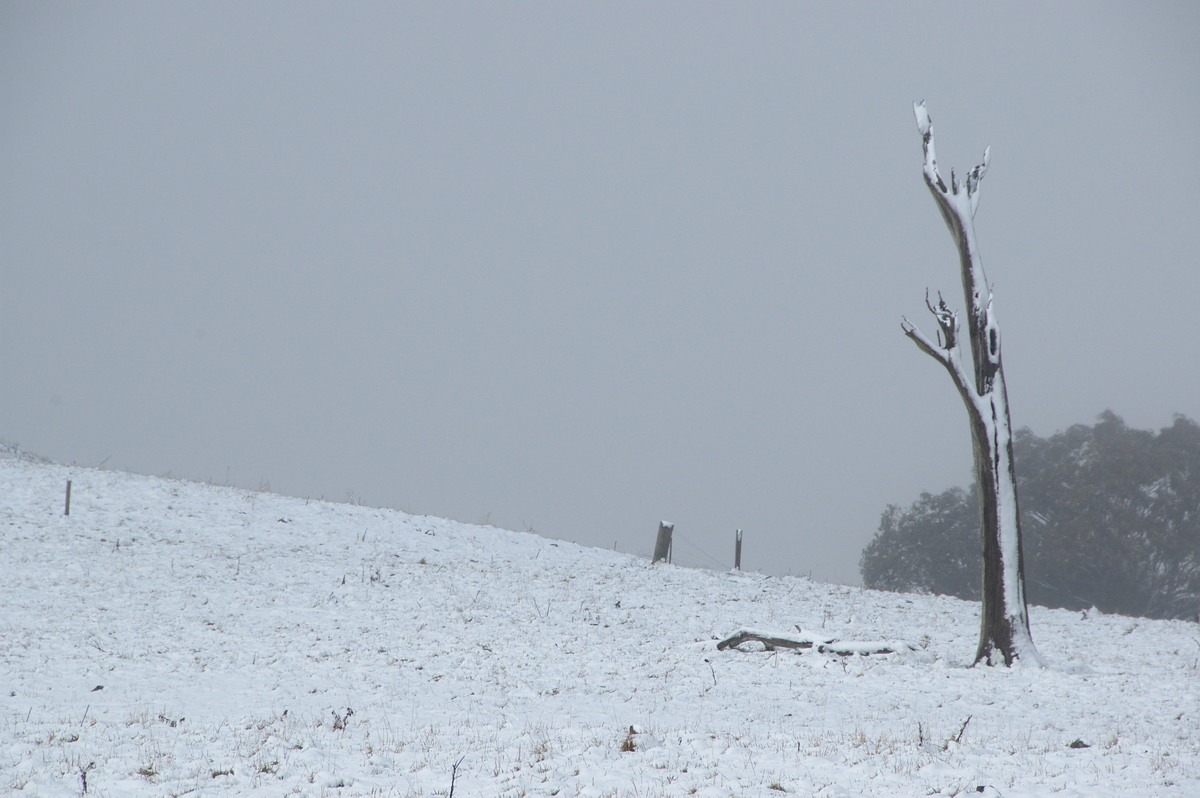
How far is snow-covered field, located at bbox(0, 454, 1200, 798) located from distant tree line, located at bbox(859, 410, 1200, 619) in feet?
56.4

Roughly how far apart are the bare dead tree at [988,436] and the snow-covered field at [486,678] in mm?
808

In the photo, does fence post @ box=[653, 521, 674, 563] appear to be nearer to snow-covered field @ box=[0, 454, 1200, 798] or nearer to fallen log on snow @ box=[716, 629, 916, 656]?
snow-covered field @ box=[0, 454, 1200, 798]

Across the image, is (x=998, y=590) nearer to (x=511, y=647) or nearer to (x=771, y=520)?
(x=511, y=647)

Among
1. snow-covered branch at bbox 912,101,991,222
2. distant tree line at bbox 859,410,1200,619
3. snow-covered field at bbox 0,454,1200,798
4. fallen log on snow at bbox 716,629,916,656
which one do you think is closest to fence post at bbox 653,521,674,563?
snow-covered field at bbox 0,454,1200,798

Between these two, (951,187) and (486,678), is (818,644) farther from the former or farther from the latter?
(951,187)

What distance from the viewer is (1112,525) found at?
3462 centimetres

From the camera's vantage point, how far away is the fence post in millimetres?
26461

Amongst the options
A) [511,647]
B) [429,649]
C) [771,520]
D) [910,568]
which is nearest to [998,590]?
[511,647]

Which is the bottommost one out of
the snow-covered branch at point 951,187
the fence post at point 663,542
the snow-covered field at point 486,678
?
the snow-covered field at point 486,678

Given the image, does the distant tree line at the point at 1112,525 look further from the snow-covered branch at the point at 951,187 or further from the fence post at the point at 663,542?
the snow-covered branch at the point at 951,187

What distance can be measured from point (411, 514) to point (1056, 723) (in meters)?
22.7

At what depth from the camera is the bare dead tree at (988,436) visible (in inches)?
509

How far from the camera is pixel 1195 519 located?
1334 inches

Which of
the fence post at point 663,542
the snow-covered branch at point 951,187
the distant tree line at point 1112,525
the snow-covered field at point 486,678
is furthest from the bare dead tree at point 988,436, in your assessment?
the distant tree line at point 1112,525
